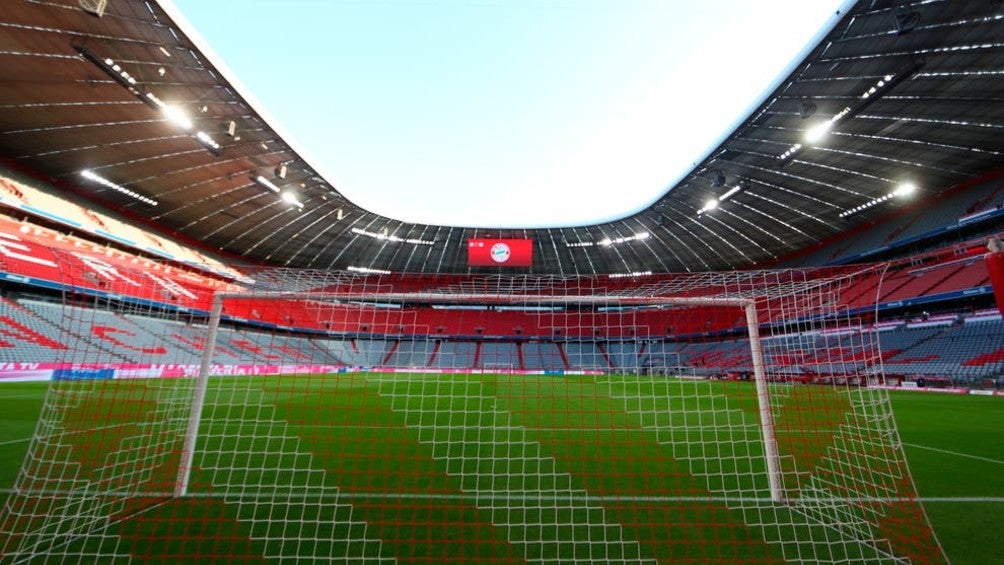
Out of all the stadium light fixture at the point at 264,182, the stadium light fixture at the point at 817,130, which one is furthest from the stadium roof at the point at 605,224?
the stadium light fixture at the point at 264,182

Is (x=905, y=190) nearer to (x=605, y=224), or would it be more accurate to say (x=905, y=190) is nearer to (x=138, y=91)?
(x=605, y=224)

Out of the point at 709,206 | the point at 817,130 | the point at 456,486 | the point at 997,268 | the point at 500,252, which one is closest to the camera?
the point at 997,268

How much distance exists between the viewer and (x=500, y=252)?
27.1m

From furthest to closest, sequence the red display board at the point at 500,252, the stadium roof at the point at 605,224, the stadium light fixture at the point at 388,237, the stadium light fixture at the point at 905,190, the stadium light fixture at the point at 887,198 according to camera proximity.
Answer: the stadium light fixture at the point at 388,237, the red display board at the point at 500,252, the stadium light fixture at the point at 887,198, the stadium light fixture at the point at 905,190, the stadium roof at the point at 605,224

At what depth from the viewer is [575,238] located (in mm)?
29672

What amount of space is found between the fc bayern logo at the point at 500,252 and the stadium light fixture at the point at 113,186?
1978 cm

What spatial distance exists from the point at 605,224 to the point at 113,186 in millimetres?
27670

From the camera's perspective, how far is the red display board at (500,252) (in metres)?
26.8

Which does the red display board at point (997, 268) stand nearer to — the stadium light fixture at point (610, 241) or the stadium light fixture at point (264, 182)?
the stadium light fixture at point (264, 182)

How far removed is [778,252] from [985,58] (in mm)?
20139

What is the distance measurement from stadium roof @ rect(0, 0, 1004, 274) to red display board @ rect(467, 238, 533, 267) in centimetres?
285

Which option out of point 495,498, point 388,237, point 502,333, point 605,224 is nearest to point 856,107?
point 605,224

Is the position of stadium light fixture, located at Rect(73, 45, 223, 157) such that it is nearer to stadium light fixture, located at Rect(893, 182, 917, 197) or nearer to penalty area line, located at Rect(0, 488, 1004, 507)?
penalty area line, located at Rect(0, 488, 1004, 507)

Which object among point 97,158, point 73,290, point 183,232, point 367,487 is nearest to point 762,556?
point 367,487
